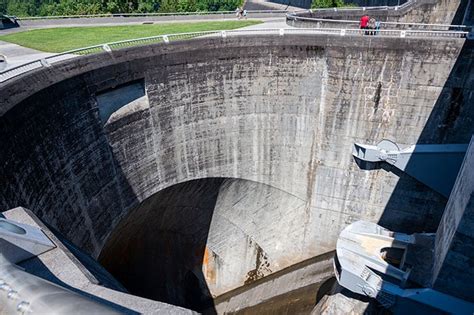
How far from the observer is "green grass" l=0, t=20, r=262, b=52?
17.0m

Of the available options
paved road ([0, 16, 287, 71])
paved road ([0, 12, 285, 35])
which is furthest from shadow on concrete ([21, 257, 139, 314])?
paved road ([0, 12, 285, 35])

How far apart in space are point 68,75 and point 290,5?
114 feet

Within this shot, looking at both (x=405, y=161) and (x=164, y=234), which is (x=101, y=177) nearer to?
(x=164, y=234)

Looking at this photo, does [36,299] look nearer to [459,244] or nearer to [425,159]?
[459,244]

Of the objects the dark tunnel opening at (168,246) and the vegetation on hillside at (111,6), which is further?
the vegetation on hillside at (111,6)

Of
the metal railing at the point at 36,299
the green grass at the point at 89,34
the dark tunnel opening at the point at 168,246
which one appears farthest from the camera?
the green grass at the point at 89,34

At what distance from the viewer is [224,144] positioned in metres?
15.9

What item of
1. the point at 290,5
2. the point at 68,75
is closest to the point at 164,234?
the point at 68,75

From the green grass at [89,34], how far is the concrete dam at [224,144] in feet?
19.9

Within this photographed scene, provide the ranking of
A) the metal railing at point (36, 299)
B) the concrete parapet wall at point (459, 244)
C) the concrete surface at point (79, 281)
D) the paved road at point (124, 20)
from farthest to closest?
the paved road at point (124, 20) < the concrete parapet wall at point (459, 244) < the concrete surface at point (79, 281) < the metal railing at point (36, 299)

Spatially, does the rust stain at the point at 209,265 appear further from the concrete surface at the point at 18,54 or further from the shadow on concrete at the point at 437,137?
the concrete surface at the point at 18,54

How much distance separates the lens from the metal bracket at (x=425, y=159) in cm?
1530

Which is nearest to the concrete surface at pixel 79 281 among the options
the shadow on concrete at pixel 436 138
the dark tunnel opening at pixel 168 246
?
the dark tunnel opening at pixel 168 246

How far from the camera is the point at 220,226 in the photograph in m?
17.6
